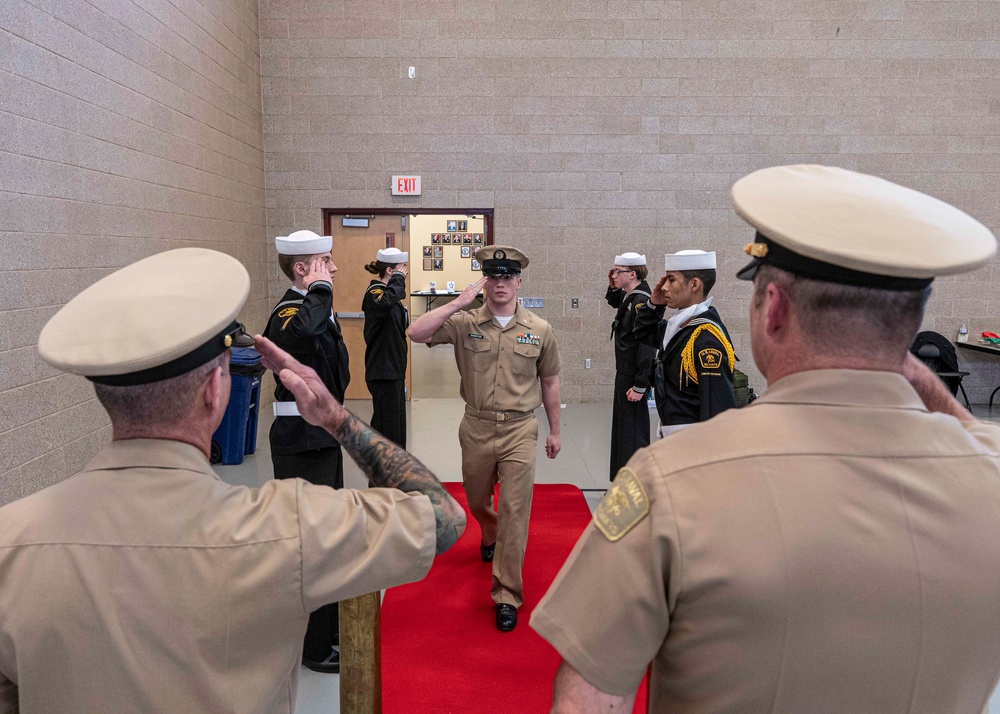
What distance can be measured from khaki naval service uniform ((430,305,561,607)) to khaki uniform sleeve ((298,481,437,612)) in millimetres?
2332

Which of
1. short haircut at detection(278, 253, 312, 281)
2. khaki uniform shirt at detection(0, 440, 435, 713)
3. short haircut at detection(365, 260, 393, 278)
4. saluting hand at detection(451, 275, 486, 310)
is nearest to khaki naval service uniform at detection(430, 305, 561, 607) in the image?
saluting hand at detection(451, 275, 486, 310)

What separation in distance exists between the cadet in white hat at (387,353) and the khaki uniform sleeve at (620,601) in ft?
15.4

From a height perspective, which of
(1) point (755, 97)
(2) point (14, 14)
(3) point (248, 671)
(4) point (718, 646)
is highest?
(1) point (755, 97)

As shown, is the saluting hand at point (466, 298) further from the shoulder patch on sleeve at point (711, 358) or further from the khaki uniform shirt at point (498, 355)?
the shoulder patch on sleeve at point (711, 358)

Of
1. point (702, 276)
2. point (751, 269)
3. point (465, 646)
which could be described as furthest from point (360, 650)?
point (702, 276)

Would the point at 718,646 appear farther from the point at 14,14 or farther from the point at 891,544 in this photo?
the point at 14,14

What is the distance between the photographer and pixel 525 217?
7.84 meters

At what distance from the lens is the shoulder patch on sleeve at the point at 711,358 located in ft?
11.0

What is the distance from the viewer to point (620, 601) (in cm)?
89

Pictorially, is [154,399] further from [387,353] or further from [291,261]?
[387,353]

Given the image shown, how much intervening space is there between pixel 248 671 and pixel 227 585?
0.50 ft

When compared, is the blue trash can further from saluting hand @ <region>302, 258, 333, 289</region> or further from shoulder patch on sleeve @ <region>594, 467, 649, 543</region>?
shoulder patch on sleeve @ <region>594, 467, 649, 543</region>

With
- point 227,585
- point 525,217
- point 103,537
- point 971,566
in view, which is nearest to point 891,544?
point 971,566

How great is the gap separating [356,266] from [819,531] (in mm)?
7624
